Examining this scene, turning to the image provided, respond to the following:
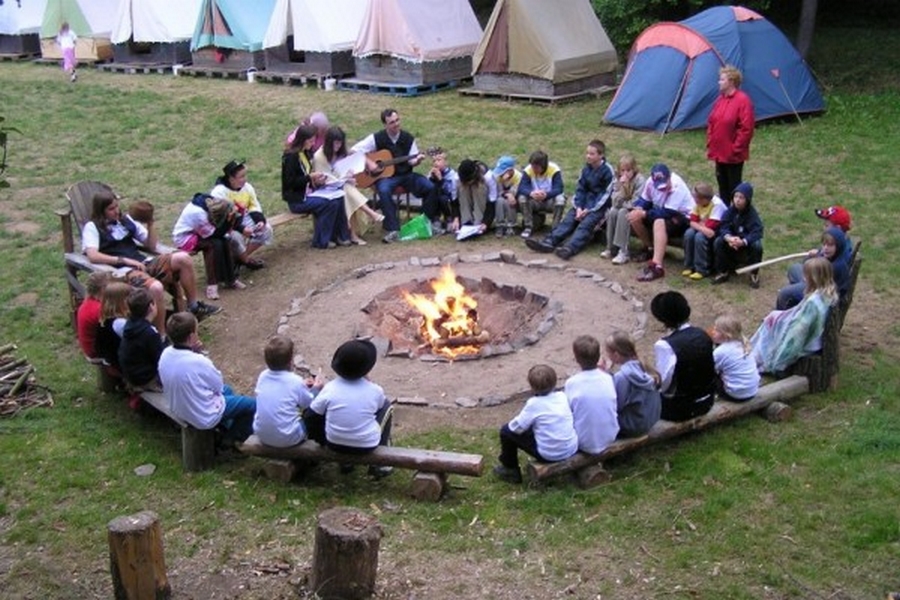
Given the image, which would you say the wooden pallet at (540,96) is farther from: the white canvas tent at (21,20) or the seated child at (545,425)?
the white canvas tent at (21,20)

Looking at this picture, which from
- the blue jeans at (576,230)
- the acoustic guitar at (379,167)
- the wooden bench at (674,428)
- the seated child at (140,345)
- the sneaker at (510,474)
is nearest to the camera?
the wooden bench at (674,428)

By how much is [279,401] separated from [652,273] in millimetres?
4540

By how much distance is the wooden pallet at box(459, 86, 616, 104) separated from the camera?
17.2 metres

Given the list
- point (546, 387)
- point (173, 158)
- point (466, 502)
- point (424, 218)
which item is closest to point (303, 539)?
point (466, 502)

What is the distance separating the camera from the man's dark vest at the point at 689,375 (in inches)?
259

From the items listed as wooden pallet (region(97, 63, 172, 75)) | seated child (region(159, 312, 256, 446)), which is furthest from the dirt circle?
wooden pallet (region(97, 63, 172, 75))

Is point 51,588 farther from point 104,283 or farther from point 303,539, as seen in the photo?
point 104,283

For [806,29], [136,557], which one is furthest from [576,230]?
[806,29]

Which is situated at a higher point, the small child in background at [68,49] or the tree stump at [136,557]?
the small child in background at [68,49]

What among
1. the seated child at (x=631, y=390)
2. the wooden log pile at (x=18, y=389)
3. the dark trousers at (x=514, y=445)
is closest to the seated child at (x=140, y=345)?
the wooden log pile at (x=18, y=389)

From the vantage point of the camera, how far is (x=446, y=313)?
896cm

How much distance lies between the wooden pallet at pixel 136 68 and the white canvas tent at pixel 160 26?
9.8 inches

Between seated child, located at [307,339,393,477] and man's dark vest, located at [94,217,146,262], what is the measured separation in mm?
3574

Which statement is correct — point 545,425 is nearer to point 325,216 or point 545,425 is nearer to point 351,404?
point 351,404
